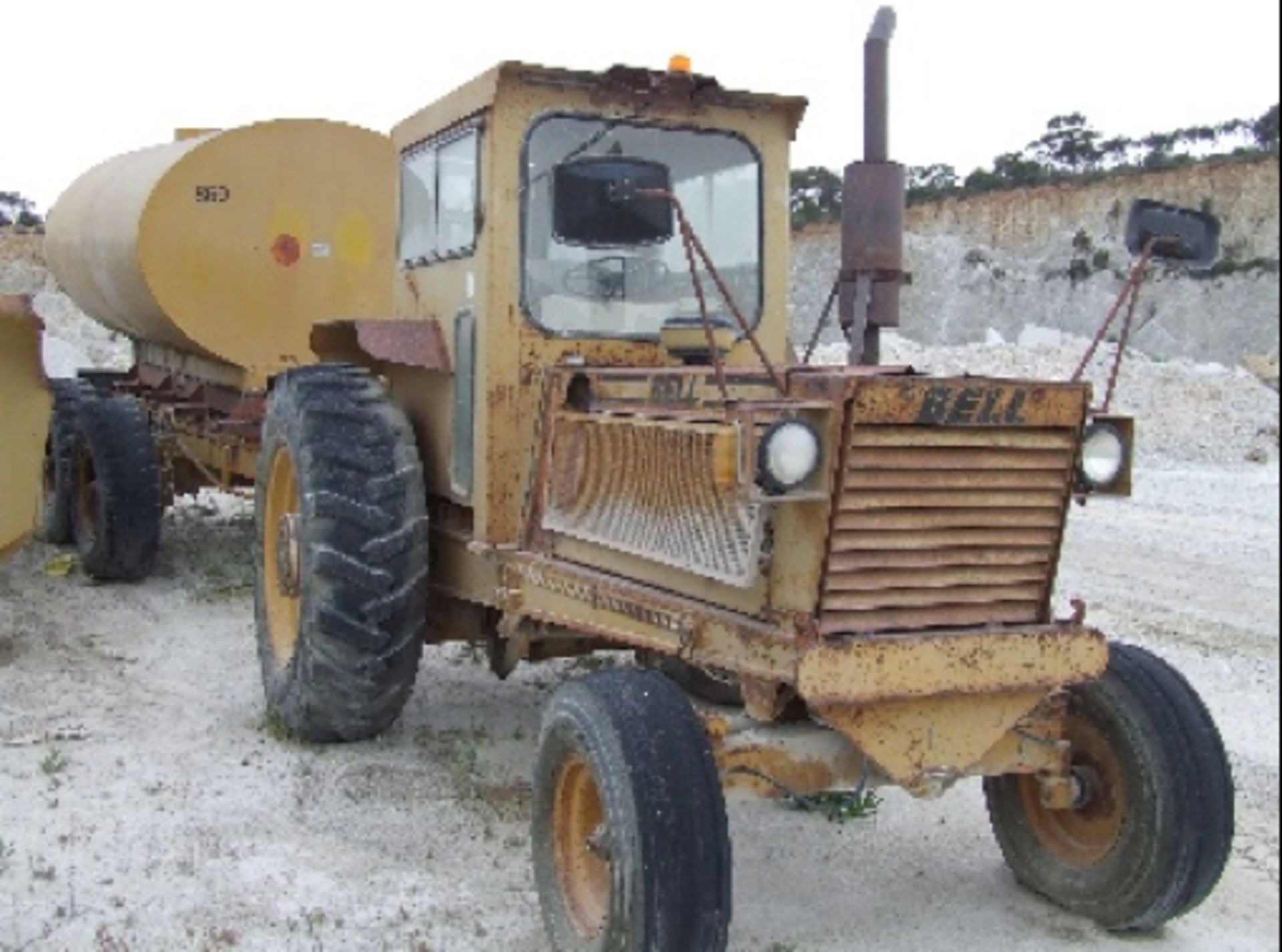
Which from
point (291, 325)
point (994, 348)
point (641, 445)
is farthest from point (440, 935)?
point (994, 348)

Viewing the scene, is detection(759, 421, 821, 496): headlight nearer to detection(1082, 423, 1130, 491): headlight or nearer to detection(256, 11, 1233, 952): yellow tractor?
detection(256, 11, 1233, 952): yellow tractor

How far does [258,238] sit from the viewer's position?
9.29 meters

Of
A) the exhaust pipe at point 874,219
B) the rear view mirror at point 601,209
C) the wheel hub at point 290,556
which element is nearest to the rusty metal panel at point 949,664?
the exhaust pipe at point 874,219

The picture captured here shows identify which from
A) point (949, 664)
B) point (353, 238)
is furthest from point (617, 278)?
point (353, 238)

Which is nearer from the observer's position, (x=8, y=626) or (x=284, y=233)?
(x=8, y=626)

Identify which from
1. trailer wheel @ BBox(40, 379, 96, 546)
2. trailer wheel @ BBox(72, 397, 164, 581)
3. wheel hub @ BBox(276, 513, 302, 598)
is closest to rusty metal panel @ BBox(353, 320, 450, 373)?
wheel hub @ BBox(276, 513, 302, 598)

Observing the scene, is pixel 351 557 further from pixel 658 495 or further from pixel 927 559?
pixel 927 559

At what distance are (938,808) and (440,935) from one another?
2.07 meters

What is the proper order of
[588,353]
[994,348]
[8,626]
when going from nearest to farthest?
[588,353], [8,626], [994,348]

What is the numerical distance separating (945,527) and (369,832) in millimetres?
2344

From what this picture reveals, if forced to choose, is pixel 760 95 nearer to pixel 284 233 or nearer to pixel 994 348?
pixel 284 233

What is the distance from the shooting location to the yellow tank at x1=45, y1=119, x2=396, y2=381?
9.16 meters

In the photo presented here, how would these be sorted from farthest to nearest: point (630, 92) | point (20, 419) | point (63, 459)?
point (63, 459), point (20, 419), point (630, 92)

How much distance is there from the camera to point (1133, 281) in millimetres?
4270
